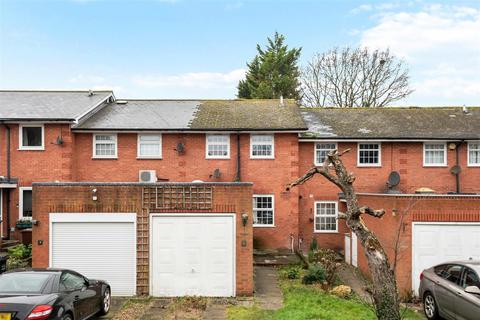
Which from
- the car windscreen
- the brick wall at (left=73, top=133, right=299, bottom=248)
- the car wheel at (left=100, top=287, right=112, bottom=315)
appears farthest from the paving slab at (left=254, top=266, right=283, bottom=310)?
the car windscreen

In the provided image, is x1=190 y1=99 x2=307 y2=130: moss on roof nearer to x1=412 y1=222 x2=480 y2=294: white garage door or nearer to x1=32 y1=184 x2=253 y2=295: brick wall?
x1=32 y1=184 x2=253 y2=295: brick wall

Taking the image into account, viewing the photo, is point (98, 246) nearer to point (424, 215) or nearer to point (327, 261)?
point (327, 261)

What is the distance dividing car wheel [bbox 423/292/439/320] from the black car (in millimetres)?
8767

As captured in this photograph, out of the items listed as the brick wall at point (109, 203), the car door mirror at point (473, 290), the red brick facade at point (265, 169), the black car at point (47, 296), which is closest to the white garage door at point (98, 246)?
the brick wall at point (109, 203)

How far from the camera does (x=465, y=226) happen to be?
1348cm

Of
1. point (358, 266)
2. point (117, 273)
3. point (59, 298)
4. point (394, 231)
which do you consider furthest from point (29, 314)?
point (358, 266)

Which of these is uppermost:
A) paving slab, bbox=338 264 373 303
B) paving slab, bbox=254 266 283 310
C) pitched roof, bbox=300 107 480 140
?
pitched roof, bbox=300 107 480 140

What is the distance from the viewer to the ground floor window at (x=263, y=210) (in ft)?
64.8

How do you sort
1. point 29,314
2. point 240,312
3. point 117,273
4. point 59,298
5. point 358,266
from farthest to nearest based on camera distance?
point 358,266
point 117,273
point 240,312
point 59,298
point 29,314

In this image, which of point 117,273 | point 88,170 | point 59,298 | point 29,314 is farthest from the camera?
point 88,170

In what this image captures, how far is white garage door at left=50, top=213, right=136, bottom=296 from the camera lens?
13.2m

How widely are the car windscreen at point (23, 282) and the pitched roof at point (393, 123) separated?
14.0 metres

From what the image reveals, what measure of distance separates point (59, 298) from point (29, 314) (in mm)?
859

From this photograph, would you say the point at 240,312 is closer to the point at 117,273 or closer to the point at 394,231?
the point at 117,273
